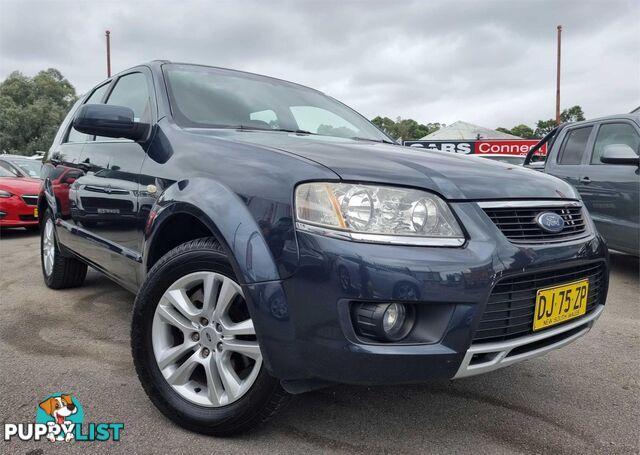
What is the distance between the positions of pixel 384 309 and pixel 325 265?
0.23m

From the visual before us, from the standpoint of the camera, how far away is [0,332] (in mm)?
2996

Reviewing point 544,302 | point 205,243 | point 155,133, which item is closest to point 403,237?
point 544,302

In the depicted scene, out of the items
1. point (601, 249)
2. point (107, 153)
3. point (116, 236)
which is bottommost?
point (116, 236)

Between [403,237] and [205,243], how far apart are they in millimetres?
770

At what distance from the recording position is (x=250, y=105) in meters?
2.67

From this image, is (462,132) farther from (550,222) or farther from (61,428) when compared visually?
(61,428)

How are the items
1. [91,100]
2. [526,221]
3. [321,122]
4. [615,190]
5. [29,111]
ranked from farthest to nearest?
[29,111]
[615,190]
[91,100]
[321,122]
[526,221]

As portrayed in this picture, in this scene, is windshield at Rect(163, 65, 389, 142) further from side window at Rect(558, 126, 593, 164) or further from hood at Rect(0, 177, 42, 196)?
hood at Rect(0, 177, 42, 196)

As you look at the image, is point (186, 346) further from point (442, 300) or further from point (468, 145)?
point (468, 145)

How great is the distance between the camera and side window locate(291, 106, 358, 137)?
2783 mm

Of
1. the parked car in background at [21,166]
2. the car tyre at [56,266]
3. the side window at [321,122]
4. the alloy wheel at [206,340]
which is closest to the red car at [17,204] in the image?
the parked car in background at [21,166]

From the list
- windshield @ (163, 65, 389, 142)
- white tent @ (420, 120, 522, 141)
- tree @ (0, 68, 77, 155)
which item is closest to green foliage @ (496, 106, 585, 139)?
white tent @ (420, 120, 522, 141)

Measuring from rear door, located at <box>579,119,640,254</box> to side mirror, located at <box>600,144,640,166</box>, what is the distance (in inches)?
3.9

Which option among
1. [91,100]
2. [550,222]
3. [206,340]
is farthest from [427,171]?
[91,100]
